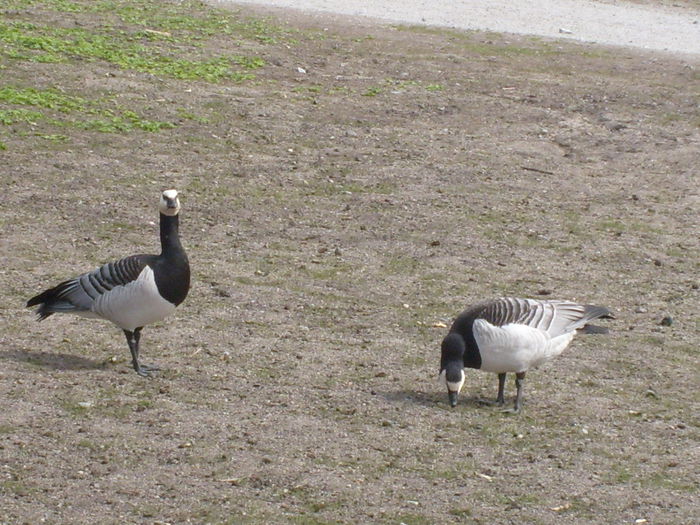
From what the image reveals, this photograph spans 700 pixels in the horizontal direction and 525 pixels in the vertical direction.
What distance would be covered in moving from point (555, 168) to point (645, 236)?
215cm

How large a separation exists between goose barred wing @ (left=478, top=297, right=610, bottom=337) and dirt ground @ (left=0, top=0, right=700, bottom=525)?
550 millimetres

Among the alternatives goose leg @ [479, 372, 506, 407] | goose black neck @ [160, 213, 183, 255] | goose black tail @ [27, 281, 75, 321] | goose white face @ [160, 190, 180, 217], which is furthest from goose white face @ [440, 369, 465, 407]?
goose black tail @ [27, 281, 75, 321]

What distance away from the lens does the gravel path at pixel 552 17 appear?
21031mm

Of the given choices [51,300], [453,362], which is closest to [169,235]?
[51,300]

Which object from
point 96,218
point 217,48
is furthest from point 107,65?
point 96,218

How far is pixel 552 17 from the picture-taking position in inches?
904

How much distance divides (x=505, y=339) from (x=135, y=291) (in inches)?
97.9

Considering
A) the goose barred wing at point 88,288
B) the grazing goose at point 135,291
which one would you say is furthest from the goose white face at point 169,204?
the goose barred wing at point 88,288

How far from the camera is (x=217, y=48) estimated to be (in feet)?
54.9

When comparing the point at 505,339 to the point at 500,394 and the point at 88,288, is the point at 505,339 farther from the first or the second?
the point at 88,288

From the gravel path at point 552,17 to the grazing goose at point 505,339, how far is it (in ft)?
44.6

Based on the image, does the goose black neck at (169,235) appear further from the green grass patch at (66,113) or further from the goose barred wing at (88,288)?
the green grass patch at (66,113)

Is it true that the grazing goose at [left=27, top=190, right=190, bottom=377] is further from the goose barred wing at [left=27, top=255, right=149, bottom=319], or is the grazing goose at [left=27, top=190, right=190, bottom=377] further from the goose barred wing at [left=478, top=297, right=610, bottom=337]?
the goose barred wing at [left=478, top=297, right=610, bottom=337]

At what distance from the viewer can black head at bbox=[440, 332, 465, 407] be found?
746 centimetres
